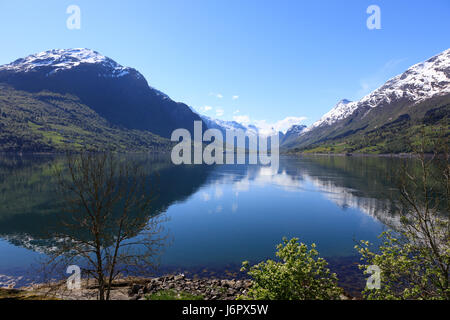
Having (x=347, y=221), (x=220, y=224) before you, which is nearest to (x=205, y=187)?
(x=220, y=224)

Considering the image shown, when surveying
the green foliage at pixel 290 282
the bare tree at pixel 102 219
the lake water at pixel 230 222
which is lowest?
the lake water at pixel 230 222

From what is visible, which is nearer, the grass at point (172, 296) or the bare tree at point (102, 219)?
the bare tree at point (102, 219)

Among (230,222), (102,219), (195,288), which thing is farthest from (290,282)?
(230,222)

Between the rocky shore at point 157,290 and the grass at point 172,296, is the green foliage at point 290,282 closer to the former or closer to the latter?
the grass at point 172,296

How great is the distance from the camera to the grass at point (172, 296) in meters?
22.1

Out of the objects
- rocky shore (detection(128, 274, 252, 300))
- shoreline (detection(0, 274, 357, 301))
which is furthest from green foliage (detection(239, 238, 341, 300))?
rocky shore (detection(128, 274, 252, 300))

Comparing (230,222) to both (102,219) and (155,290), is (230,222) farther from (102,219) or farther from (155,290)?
(102,219)

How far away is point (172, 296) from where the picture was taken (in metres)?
22.7

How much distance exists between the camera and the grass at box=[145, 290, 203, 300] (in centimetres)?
2206

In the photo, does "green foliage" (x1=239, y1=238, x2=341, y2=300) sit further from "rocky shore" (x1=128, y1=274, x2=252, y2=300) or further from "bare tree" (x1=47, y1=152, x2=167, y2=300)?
"rocky shore" (x1=128, y1=274, x2=252, y2=300)

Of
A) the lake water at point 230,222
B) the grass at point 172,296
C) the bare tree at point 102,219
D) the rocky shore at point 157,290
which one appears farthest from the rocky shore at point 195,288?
the lake water at point 230,222

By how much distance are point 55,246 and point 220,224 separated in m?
30.5

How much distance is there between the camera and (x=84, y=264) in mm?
32594
